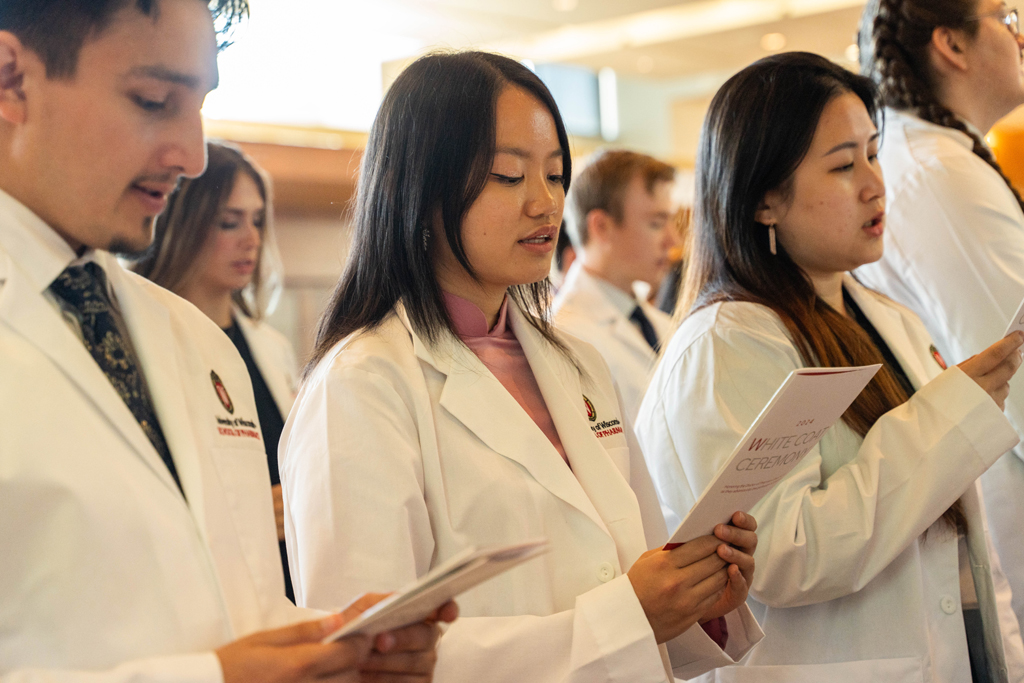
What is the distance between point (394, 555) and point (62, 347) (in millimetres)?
480

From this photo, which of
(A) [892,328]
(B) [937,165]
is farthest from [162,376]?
(B) [937,165]

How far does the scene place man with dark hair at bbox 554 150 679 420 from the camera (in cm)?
376

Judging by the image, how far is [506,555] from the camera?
905mm

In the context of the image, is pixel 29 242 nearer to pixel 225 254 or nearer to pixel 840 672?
pixel 840 672

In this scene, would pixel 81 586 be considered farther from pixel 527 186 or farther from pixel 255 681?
pixel 527 186

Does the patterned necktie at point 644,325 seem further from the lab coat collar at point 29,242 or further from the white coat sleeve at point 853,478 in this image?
the lab coat collar at point 29,242

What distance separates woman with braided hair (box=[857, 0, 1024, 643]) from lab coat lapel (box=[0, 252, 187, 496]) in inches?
65.8

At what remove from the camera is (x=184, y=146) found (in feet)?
3.81

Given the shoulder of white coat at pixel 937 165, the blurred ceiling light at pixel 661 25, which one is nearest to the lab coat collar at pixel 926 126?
the shoulder of white coat at pixel 937 165

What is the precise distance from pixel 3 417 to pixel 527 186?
81 cm

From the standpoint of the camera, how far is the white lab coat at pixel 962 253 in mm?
1949

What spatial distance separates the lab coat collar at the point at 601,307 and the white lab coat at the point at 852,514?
187 cm

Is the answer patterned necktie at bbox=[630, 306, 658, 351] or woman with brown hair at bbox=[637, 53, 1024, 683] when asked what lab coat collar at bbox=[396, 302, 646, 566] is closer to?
woman with brown hair at bbox=[637, 53, 1024, 683]

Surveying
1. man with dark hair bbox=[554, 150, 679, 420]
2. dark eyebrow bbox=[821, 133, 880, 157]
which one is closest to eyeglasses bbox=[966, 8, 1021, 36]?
dark eyebrow bbox=[821, 133, 880, 157]
